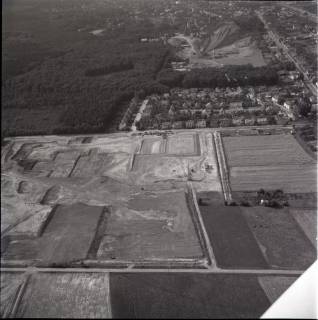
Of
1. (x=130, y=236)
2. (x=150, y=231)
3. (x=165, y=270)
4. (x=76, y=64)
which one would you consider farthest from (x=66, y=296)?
(x=76, y=64)

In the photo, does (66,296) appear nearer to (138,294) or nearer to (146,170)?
(138,294)

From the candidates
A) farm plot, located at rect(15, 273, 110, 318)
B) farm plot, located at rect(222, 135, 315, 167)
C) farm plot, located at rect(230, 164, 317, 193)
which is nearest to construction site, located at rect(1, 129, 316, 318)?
farm plot, located at rect(15, 273, 110, 318)

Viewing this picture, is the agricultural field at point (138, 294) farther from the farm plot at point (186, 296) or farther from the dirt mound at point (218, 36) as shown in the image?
the dirt mound at point (218, 36)

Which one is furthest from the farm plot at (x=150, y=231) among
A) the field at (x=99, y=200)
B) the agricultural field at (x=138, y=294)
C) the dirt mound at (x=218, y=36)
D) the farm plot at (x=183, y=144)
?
the dirt mound at (x=218, y=36)

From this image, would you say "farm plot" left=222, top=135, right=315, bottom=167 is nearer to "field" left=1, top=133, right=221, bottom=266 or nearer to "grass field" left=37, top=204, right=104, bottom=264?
"field" left=1, top=133, right=221, bottom=266

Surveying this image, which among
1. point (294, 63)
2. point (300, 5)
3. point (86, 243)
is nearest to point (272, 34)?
point (294, 63)

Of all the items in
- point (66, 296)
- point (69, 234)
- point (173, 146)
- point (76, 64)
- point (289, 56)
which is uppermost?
point (76, 64)
